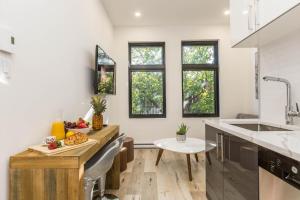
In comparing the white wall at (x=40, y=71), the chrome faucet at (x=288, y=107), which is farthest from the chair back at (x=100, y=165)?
the chrome faucet at (x=288, y=107)

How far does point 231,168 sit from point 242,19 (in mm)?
1384

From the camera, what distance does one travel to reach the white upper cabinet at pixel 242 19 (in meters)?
1.95

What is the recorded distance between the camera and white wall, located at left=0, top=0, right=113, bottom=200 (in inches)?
54.0

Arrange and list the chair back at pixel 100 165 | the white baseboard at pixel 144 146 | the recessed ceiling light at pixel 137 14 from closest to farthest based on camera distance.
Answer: the chair back at pixel 100 165, the recessed ceiling light at pixel 137 14, the white baseboard at pixel 144 146

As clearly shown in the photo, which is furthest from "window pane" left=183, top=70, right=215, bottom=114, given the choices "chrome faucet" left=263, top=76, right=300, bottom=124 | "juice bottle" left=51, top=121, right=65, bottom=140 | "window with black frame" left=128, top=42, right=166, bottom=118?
"juice bottle" left=51, top=121, right=65, bottom=140

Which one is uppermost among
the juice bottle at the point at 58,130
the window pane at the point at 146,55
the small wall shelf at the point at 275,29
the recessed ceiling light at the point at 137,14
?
the recessed ceiling light at the point at 137,14

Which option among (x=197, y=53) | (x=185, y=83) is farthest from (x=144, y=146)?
(x=197, y=53)

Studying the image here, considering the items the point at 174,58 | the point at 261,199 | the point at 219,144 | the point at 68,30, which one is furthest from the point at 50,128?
the point at 174,58

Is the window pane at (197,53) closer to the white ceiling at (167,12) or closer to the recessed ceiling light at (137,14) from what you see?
the white ceiling at (167,12)

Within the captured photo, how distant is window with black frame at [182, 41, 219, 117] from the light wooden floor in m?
1.33

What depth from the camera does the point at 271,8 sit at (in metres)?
1.65

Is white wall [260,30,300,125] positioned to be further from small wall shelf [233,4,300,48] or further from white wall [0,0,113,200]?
white wall [0,0,113,200]

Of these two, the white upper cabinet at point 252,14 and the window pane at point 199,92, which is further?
the window pane at point 199,92

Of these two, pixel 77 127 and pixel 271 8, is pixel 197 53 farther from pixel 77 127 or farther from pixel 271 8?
pixel 77 127
